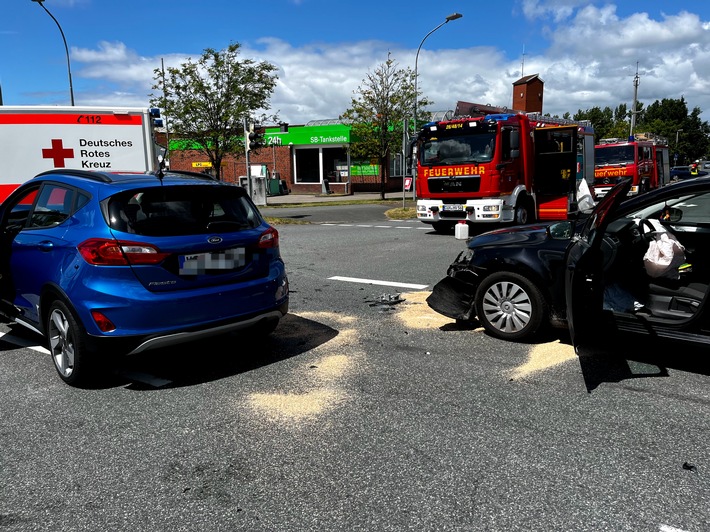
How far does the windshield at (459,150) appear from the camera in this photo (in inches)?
522

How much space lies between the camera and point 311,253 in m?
11.7

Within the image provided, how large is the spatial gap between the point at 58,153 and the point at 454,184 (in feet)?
28.5

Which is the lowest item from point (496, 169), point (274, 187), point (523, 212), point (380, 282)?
point (380, 282)

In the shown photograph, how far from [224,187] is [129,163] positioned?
7153 mm

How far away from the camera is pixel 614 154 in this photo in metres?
23.2

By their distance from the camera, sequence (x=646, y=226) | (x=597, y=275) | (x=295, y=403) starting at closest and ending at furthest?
(x=295, y=403), (x=597, y=275), (x=646, y=226)

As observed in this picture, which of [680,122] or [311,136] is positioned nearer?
[311,136]

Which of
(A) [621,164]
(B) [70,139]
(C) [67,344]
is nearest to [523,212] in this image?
(B) [70,139]

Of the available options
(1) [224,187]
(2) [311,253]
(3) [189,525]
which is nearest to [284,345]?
(1) [224,187]

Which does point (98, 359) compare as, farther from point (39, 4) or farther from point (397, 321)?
point (39, 4)

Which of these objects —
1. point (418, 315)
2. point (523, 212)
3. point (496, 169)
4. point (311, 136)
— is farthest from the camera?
point (311, 136)

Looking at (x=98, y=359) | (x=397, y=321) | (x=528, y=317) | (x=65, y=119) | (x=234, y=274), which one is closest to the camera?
(x=98, y=359)

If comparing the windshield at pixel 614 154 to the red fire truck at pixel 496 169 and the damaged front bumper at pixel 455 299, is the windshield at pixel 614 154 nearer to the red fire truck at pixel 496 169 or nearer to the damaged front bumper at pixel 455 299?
the red fire truck at pixel 496 169

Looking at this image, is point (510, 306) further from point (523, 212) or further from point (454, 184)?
point (523, 212)
